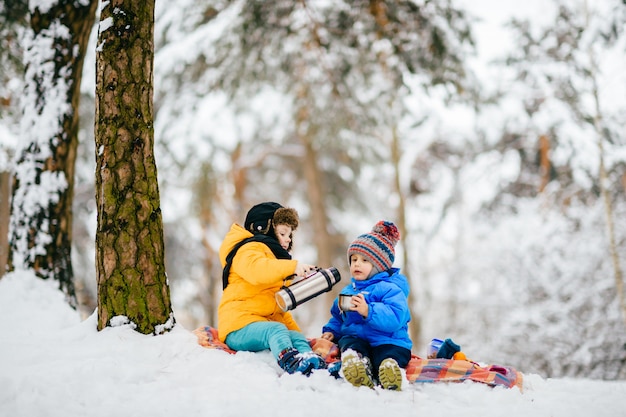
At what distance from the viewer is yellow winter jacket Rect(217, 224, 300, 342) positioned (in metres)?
3.52

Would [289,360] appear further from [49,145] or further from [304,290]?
[49,145]

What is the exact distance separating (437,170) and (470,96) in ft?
15.8

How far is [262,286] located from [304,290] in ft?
1.59

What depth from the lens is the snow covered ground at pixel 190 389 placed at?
8.95 feet

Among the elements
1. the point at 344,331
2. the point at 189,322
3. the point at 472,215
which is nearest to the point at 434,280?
the point at 189,322

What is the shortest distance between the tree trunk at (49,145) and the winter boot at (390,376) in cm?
306

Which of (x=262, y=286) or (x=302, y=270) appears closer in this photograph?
(x=302, y=270)

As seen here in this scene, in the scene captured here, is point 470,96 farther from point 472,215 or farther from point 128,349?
point 128,349

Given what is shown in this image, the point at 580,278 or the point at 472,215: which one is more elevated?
the point at 472,215

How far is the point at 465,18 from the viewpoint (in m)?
6.27

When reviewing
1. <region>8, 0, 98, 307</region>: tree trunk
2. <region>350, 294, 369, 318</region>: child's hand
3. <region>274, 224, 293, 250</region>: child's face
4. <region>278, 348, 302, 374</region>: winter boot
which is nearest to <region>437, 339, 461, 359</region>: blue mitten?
<region>350, 294, 369, 318</region>: child's hand

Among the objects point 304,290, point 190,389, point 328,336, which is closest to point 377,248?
point 304,290

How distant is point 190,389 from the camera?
293cm

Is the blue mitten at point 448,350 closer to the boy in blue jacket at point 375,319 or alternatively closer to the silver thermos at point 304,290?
the boy in blue jacket at point 375,319
